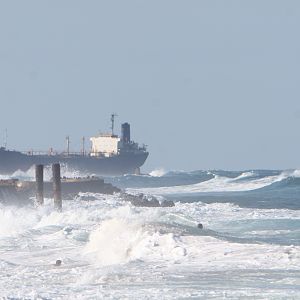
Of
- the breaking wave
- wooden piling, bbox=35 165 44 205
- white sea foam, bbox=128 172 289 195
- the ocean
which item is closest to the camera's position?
the ocean

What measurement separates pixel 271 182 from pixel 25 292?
74.4m

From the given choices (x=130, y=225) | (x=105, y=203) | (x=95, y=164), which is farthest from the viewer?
(x=95, y=164)

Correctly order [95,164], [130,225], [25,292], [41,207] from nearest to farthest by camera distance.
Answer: [25,292], [130,225], [41,207], [95,164]

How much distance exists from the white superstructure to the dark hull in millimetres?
1310

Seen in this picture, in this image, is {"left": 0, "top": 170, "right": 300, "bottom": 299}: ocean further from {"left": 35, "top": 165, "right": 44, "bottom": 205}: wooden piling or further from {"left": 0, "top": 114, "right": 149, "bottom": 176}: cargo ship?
{"left": 0, "top": 114, "right": 149, "bottom": 176}: cargo ship

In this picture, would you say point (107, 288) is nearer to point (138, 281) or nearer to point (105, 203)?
point (138, 281)

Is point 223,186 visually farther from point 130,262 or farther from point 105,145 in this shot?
point 130,262

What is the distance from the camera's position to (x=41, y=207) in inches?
1617

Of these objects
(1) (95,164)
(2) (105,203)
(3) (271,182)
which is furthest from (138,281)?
(1) (95,164)

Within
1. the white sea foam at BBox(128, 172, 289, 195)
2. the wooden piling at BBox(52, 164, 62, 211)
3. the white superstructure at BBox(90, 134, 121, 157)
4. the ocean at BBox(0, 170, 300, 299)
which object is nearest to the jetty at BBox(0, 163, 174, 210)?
the wooden piling at BBox(52, 164, 62, 211)

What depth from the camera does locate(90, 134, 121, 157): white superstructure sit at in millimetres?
120750

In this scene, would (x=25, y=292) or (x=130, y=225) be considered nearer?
(x=25, y=292)

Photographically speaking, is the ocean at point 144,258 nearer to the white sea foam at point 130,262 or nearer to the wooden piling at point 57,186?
the white sea foam at point 130,262

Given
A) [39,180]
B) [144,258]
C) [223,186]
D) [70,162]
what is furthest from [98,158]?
[144,258]
